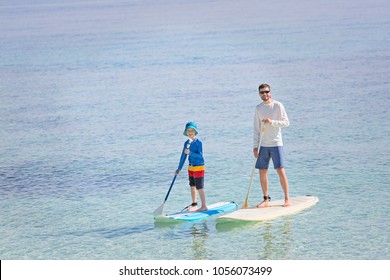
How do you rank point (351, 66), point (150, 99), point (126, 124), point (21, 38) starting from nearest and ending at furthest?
point (126, 124) < point (150, 99) < point (351, 66) < point (21, 38)

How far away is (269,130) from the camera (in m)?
13.1

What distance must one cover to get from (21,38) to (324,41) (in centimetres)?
1718

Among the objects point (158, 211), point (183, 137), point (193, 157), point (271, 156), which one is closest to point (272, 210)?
point (271, 156)

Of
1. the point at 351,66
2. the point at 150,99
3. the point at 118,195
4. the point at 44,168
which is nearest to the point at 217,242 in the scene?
the point at 118,195

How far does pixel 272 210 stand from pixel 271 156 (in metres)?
0.76

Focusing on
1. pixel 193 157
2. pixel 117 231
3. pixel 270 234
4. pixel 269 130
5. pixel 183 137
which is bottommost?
pixel 270 234

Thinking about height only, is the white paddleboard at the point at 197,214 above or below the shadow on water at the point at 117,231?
above

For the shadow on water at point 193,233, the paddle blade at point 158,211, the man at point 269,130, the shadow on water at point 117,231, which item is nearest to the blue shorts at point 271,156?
the man at point 269,130

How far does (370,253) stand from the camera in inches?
468

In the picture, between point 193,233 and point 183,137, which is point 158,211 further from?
point 183,137

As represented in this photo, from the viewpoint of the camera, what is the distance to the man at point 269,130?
12.9 metres

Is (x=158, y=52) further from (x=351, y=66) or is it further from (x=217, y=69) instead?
(x=351, y=66)

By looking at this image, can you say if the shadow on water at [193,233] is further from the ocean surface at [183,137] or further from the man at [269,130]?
the man at [269,130]

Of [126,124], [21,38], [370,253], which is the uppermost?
[21,38]
